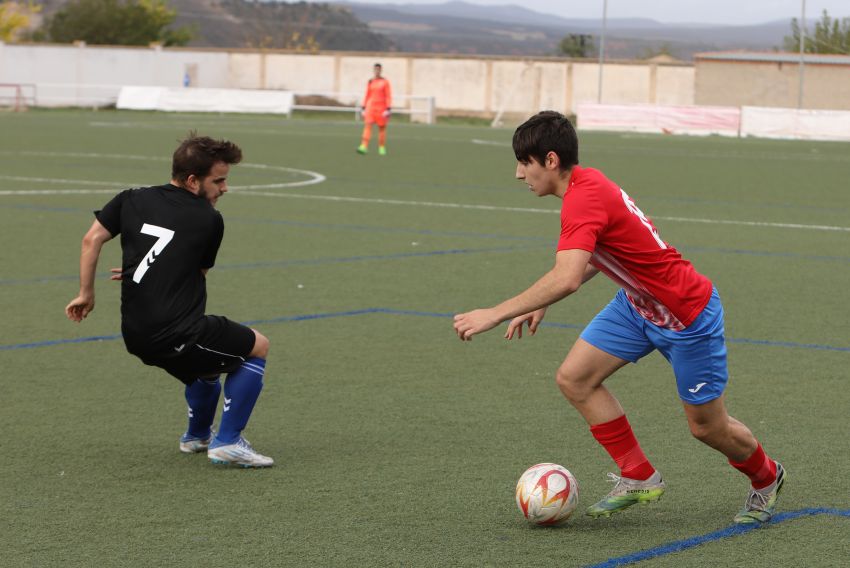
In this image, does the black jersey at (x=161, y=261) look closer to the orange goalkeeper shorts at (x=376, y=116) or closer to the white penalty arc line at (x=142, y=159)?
the white penalty arc line at (x=142, y=159)

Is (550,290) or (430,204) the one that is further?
(430,204)

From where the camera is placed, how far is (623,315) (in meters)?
5.53

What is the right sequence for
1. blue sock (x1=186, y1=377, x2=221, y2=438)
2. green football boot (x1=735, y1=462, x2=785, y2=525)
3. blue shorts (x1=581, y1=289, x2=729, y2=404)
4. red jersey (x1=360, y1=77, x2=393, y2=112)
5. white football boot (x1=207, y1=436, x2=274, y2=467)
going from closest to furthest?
blue shorts (x1=581, y1=289, x2=729, y2=404) → green football boot (x1=735, y1=462, x2=785, y2=525) → white football boot (x1=207, y1=436, x2=274, y2=467) → blue sock (x1=186, y1=377, x2=221, y2=438) → red jersey (x1=360, y1=77, x2=393, y2=112)

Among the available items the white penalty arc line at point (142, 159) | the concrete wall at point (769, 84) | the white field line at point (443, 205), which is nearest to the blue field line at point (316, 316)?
the white field line at point (443, 205)

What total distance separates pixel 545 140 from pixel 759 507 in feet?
5.49

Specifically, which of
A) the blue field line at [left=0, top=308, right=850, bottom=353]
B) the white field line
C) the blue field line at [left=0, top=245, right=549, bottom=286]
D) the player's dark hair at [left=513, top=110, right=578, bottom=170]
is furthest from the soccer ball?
the white field line

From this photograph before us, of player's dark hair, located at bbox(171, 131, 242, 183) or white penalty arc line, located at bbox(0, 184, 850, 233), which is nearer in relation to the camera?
player's dark hair, located at bbox(171, 131, 242, 183)

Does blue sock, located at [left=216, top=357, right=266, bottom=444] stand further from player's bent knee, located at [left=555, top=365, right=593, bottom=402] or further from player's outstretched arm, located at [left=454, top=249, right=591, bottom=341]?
player's outstretched arm, located at [left=454, top=249, right=591, bottom=341]

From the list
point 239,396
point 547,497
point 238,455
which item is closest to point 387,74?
point 239,396

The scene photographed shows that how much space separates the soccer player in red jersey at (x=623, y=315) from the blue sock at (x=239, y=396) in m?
1.32

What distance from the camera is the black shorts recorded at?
20.0 ft

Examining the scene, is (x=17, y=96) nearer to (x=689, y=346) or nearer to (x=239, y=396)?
(x=239, y=396)

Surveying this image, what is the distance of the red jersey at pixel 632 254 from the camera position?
516 cm

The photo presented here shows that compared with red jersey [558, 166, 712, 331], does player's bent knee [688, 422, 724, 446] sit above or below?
below
